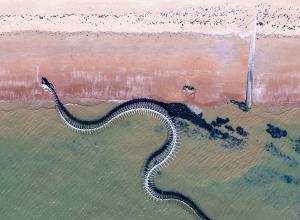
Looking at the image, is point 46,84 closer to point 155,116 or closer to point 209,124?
point 155,116

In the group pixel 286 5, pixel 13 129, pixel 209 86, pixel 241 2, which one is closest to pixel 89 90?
pixel 13 129

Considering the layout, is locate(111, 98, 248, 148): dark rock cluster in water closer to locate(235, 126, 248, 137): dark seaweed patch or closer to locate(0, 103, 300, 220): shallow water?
locate(235, 126, 248, 137): dark seaweed patch

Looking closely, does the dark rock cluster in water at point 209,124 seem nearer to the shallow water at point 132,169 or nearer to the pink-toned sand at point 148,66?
the shallow water at point 132,169

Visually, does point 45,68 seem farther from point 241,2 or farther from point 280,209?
point 280,209

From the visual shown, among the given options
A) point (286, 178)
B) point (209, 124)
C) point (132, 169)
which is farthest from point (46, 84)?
point (286, 178)

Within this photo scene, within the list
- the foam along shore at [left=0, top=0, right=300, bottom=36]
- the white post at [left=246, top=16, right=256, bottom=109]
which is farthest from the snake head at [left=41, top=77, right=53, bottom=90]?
the white post at [left=246, top=16, right=256, bottom=109]

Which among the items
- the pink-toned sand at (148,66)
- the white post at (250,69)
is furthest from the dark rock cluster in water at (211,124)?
the white post at (250,69)
